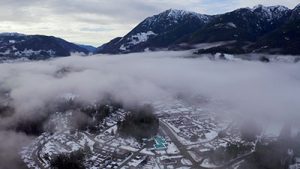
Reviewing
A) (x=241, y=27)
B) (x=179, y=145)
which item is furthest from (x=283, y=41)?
(x=179, y=145)

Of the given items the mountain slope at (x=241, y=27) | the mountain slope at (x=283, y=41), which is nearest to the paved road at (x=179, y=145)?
the mountain slope at (x=283, y=41)

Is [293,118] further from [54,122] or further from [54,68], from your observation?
[54,68]

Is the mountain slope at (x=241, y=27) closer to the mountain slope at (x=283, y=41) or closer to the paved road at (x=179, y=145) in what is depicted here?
the mountain slope at (x=283, y=41)

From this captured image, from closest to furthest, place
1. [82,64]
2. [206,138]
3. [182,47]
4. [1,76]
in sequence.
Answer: [206,138] → [1,76] → [82,64] → [182,47]

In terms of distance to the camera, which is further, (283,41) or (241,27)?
(241,27)

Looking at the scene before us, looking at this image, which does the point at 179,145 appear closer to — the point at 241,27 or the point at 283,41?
the point at 283,41

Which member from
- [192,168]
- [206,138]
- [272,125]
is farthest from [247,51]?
[192,168]

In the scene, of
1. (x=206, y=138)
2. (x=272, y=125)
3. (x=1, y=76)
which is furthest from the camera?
(x=1, y=76)

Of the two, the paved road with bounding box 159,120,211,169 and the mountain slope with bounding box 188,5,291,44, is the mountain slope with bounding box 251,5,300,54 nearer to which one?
the mountain slope with bounding box 188,5,291,44

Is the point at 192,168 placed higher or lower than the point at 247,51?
lower

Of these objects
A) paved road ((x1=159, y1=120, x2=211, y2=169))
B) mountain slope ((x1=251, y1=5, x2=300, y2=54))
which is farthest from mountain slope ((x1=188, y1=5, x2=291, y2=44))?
paved road ((x1=159, y1=120, x2=211, y2=169))

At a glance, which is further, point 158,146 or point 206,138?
point 206,138
